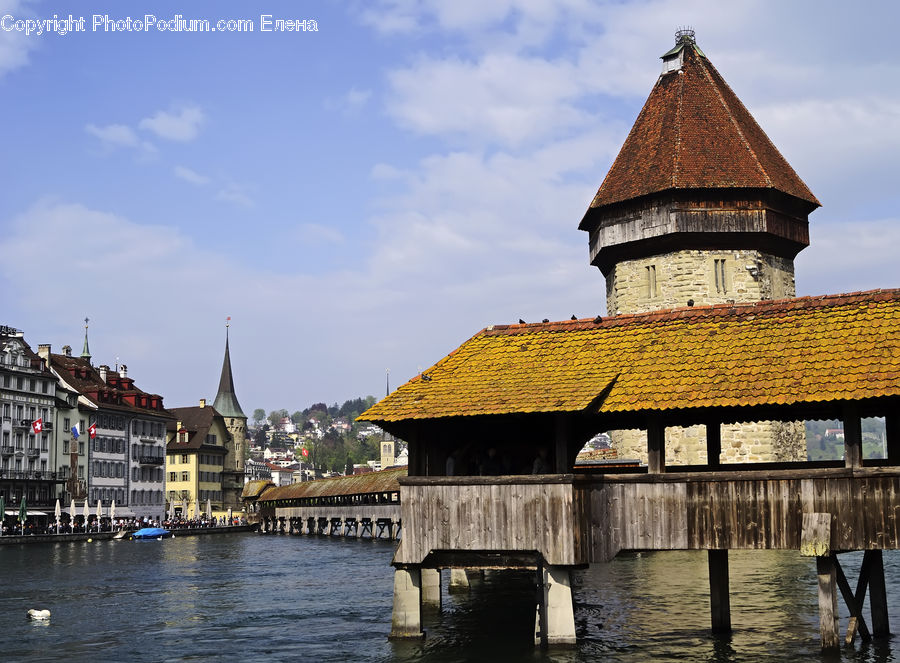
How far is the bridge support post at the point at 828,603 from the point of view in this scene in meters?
18.8

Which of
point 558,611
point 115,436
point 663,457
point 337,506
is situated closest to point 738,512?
point 663,457

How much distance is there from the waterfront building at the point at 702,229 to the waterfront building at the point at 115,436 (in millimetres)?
46851

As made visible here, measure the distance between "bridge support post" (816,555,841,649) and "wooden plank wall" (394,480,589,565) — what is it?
150 inches

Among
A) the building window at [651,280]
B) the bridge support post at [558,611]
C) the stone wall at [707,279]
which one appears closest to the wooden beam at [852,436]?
the bridge support post at [558,611]

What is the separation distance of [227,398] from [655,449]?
12276 cm

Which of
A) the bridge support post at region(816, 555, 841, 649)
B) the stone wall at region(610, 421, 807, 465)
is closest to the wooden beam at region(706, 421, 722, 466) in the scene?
the bridge support post at region(816, 555, 841, 649)

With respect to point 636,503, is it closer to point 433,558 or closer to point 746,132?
point 433,558

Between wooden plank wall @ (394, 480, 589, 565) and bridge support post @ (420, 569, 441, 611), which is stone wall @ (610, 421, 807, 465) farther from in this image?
wooden plank wall @ (394, 480, 589, 565)

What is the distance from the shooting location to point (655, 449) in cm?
1969

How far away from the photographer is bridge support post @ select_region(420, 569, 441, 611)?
26938mm

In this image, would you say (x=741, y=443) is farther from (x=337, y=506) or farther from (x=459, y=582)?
(x=337, y=506)

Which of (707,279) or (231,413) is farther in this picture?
(231,413)

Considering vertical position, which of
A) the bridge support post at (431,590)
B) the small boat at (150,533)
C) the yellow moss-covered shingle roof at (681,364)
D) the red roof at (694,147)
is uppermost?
the red roof at (694,147)

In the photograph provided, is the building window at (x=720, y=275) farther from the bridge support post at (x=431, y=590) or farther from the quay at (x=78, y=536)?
the quay at (x=78, y=536)
